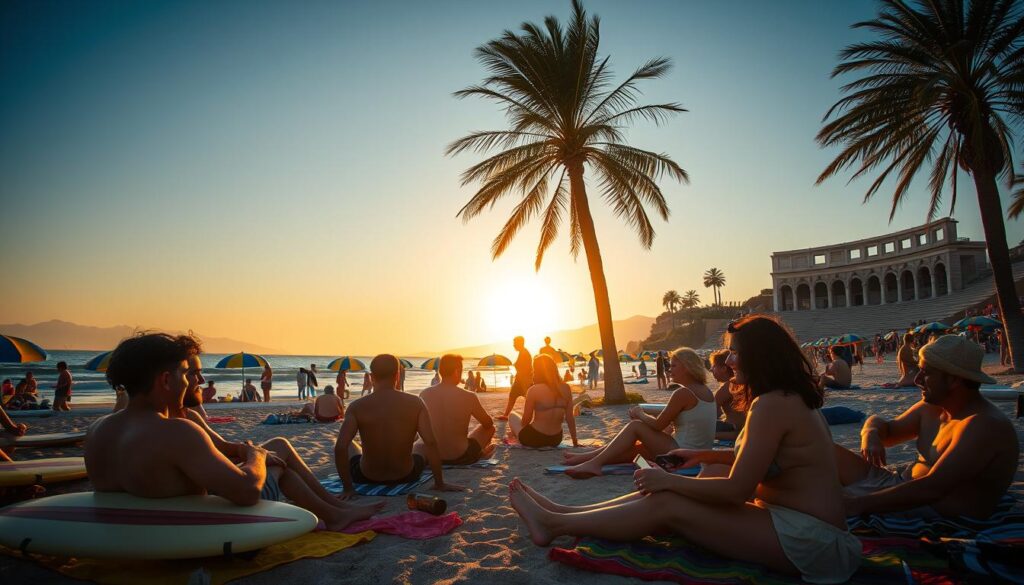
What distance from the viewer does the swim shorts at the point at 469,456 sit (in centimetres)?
574

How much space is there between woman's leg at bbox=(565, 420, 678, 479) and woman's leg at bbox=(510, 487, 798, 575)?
2040 millimetres

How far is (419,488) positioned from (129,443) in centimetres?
263

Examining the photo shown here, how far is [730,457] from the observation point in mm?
3340

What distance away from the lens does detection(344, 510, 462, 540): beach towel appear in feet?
11.1

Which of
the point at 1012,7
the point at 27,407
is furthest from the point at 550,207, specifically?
the point at 27,407

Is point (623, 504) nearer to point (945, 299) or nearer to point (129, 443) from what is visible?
point (129, 443)

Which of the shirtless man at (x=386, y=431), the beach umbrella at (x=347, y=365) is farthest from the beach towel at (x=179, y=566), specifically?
the beach umbrella at (x=347, y=365)

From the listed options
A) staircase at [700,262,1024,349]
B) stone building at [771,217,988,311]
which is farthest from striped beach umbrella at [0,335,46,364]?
stone building at [771,217,988,311]

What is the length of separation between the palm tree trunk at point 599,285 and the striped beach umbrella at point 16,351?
12.7 m

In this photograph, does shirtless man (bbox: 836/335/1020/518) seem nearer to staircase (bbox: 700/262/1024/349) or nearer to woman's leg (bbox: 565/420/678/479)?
woman's leg (bbox: 565/420/678/479)

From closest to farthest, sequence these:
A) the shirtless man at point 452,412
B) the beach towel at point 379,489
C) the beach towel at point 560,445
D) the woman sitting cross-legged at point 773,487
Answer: the woman sitting cross-legged at point 773,487
the beach towel at point 379,489
the shirtless man at point 452,412
the beach towel at point 560,445

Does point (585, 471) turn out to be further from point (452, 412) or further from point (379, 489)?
point (379, 489)

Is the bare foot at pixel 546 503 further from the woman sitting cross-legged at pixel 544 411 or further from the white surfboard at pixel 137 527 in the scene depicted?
the woman sitting cross-legged at pixel 544 411

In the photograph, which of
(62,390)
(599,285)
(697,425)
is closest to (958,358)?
(697,425)
